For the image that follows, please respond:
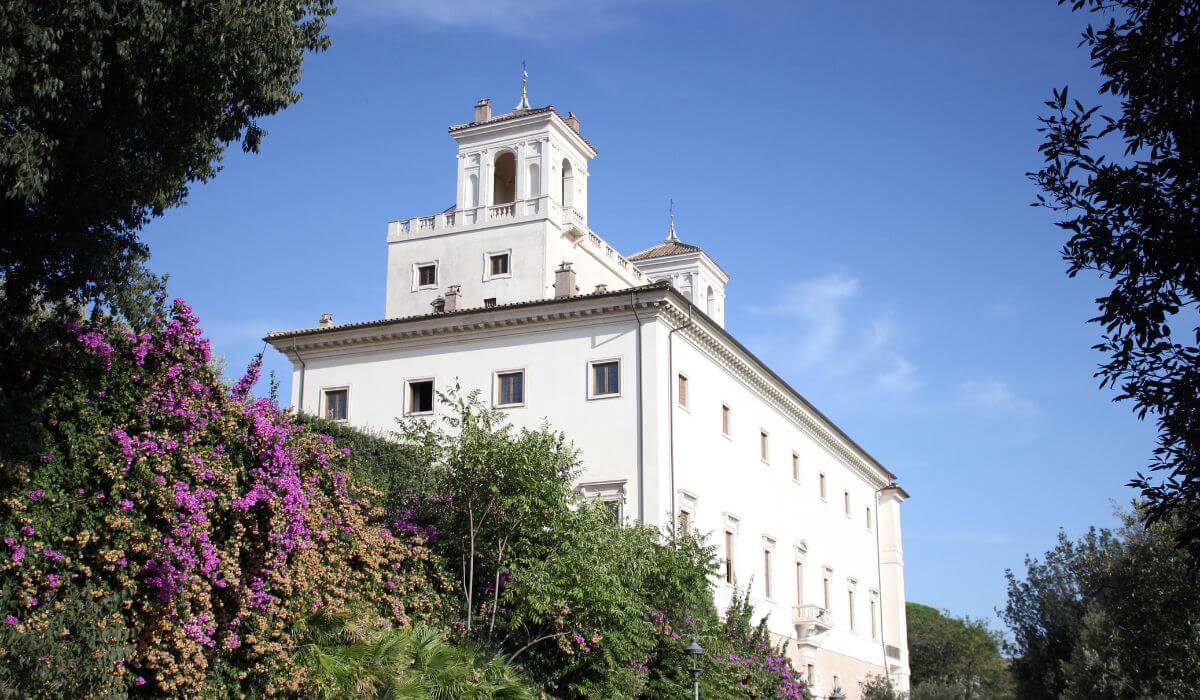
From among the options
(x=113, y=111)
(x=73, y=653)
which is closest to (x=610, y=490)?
(x=73, y=653)

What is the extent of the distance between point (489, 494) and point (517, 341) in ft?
34.1

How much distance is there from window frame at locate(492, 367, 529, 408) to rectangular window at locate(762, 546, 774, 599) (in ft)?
31.1

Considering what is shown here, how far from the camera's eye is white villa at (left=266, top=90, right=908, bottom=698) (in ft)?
104

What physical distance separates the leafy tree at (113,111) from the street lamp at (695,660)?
502 inches

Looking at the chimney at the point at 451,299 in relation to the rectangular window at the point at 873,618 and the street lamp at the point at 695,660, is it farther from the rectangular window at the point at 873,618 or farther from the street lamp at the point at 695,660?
the rectangular window at the point at 873,618

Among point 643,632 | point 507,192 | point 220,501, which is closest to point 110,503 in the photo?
point 220,501

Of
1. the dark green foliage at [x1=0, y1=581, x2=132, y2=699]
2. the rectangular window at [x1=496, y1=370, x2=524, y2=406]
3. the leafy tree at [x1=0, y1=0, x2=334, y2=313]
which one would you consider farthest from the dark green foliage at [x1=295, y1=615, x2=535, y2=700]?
the rectangular window at [x1=496, y1=370, x2=524, y2=406]

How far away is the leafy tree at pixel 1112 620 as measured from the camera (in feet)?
86.9

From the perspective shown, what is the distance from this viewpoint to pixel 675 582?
2573 centimetres

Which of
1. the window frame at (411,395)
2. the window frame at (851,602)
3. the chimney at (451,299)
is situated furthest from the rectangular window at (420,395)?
the window frame at (851,602)

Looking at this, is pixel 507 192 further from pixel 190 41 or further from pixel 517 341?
pixel 190 41

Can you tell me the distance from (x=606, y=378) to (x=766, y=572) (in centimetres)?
951

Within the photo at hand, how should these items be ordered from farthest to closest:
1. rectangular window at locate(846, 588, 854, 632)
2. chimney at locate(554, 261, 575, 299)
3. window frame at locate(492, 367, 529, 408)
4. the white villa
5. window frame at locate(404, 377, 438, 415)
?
rectangular window at locate(846, 588, 854, 632) → chimney at locate(554, 261, 575, 299) → window frame at locate(404, 377, 438, 415) → window frame at locate(492, 367, 529, 408) → the white villa

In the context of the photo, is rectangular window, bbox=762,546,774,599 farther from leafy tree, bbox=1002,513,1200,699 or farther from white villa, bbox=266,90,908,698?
leafy tree, bbox=1002,513,1200,699
